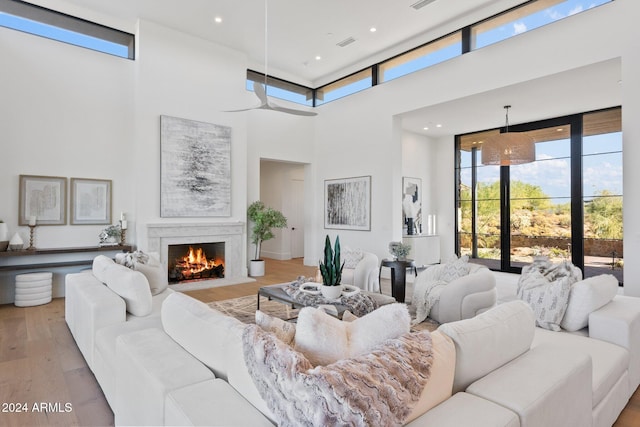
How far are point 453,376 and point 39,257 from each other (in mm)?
6144

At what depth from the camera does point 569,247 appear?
6.60 metres

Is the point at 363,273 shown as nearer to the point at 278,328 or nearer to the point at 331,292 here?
the point at 331,292

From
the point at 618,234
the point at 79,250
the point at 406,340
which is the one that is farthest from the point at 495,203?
the point at 79,250

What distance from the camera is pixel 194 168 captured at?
6367mm

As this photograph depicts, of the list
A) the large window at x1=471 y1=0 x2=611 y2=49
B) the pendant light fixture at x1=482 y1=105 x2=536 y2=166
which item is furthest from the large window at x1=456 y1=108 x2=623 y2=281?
the large window at x1=471 y1=0 x2=611 y2=49

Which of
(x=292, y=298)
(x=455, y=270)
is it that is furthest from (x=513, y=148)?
(x=292, y=298)

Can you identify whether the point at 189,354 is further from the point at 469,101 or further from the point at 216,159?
the point at 469,101

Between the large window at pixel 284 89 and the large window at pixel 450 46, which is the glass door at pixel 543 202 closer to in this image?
the large window at pixel 450 46

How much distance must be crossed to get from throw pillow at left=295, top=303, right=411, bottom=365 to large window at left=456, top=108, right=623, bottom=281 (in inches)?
265

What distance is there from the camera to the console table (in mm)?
4836

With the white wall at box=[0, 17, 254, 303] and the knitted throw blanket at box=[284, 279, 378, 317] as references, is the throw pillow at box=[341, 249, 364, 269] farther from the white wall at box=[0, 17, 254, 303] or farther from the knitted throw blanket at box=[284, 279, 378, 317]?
the white wall at box=[0, 17, 254, 303]

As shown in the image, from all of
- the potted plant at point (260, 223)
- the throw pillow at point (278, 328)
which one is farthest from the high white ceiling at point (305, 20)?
the throw pillow at point (278, 328)

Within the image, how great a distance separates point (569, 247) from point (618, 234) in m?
0.77

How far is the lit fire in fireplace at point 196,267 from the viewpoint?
658cm
